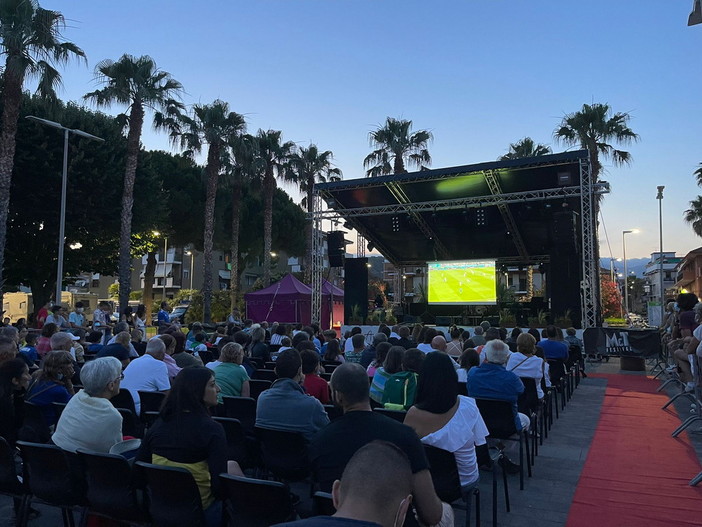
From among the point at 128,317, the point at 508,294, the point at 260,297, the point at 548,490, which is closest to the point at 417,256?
the point at 508,294

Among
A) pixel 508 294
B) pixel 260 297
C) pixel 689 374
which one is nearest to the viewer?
pixel 689 374

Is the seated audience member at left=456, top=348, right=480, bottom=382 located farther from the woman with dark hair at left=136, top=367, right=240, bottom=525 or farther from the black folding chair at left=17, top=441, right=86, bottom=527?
the black folding chair at left=17, top=441, right=86, bottom=527

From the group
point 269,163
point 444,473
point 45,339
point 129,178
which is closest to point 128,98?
point 129,178

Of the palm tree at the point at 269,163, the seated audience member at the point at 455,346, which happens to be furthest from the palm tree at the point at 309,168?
the seated audience member at the point at 455,346

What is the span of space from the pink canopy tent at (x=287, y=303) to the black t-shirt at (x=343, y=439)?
1761 cm

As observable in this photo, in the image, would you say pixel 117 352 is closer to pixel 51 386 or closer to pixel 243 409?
pixel 51 386

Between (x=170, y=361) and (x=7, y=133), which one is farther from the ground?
(x=7, y=133)

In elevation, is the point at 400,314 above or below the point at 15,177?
below

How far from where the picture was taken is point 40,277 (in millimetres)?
19719

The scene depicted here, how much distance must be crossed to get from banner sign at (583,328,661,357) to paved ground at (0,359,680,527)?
514cm

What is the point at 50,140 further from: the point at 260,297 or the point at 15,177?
the point at 260,297

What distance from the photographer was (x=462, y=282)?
18.4m

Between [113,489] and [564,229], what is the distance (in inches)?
610

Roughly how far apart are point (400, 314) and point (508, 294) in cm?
414
